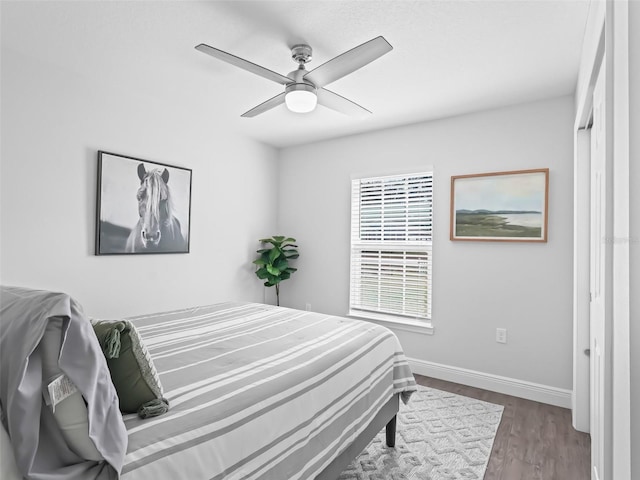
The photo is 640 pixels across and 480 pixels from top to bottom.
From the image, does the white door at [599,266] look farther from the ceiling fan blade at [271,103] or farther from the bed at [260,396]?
the ceiling fan blade at [271,103]

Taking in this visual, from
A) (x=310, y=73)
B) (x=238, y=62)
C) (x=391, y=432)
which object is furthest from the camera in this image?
(x=391, y=432)

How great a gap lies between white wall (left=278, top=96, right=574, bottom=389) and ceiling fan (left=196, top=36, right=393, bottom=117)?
4.59 feet

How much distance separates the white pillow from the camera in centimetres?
82

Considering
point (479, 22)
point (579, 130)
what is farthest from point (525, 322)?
point (479, 22)

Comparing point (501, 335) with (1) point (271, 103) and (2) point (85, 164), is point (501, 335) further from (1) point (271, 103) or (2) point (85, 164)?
(2) point (85, 164)

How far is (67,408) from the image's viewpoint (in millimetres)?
834

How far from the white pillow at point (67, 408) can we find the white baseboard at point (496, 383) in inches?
128

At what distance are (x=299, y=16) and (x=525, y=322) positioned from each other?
298cm

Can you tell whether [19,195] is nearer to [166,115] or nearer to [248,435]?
[166,115]

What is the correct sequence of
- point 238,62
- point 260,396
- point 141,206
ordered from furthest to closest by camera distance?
1. point 141,206
2. point 238,62
3. point 260,396

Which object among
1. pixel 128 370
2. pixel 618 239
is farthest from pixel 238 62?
pixel 618 239

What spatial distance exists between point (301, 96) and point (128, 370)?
5.63ft

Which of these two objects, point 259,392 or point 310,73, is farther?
point 310,73

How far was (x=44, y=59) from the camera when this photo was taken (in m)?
2.51
